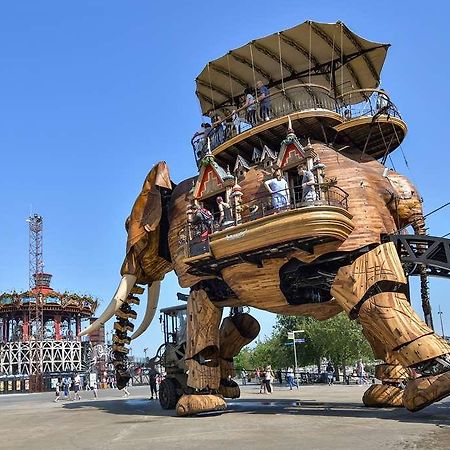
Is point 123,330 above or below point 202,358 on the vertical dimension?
above

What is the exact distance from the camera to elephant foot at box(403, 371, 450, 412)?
35.5 feet

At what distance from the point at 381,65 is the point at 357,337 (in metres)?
24.2

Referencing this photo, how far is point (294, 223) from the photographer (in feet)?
41.3

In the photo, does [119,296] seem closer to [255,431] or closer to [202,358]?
[202,358]

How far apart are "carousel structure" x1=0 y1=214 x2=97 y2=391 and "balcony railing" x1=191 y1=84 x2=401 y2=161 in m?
54.8

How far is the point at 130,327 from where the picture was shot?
19078mm

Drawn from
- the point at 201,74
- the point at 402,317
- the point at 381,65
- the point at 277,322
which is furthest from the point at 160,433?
the point at 277,322

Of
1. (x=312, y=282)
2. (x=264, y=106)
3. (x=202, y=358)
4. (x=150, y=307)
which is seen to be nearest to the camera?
(x=312, y=282)

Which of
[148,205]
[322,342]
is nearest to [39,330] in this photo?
[322,342]

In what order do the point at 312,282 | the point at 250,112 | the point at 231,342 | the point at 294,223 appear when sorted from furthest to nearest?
the point at 231,342 < the point at 250,112 < the point at 312,282 < the point at 294,223

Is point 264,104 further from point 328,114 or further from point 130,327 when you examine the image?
point 130,327

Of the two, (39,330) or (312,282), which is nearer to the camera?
(312,282)

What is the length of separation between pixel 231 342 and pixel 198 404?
4099mm

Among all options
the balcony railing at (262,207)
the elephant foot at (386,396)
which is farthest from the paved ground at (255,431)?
the balcony railing at (262,207)
